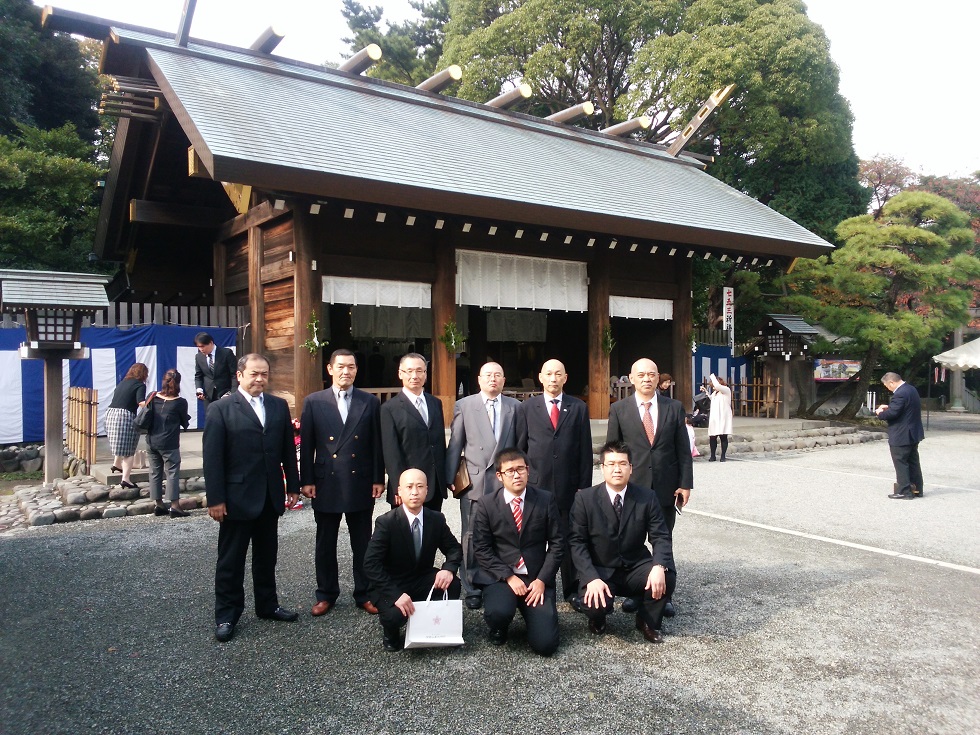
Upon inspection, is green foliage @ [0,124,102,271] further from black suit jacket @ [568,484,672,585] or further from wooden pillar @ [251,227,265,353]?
black suit jacket @ [568,484,672,585]

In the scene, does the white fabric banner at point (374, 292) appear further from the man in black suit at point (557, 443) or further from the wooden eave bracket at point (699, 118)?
the wooden eave bracket at point (699, 118)

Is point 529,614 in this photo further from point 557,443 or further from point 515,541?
point 557,443

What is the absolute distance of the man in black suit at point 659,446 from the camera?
14.4ft

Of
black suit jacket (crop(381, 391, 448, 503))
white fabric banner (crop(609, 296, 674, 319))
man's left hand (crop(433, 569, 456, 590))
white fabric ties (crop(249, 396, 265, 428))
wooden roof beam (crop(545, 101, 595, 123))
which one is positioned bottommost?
man's left hand (crop(433, 569, 456, 590))

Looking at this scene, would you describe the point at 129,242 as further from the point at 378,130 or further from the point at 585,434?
the point at 585,434

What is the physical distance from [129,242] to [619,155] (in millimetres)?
10243

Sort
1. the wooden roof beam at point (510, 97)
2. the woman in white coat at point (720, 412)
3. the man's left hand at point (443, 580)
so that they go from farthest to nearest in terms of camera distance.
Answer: the wooden roof beam at point (510, 97), the woman in white coat at point (720, 412), the man's left hand at point (443, 580)

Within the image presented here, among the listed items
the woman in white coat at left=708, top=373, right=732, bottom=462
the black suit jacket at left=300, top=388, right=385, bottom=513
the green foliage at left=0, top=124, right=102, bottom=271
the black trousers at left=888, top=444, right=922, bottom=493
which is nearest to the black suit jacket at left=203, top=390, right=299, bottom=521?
the black suit jacket at left=300, top=388, right=385, bottom=513

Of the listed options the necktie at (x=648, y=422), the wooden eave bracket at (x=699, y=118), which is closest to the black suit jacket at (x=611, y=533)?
the necktie at (x=648, y=422)

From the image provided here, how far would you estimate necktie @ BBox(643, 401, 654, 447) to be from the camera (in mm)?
4438

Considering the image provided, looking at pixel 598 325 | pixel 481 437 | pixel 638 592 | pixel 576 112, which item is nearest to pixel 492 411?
pixel 481 437

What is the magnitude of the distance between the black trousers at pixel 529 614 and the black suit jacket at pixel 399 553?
0.83ft

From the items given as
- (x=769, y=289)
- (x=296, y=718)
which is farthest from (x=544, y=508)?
(x=769, y=289)

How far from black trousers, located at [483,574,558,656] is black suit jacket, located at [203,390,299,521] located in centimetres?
128
